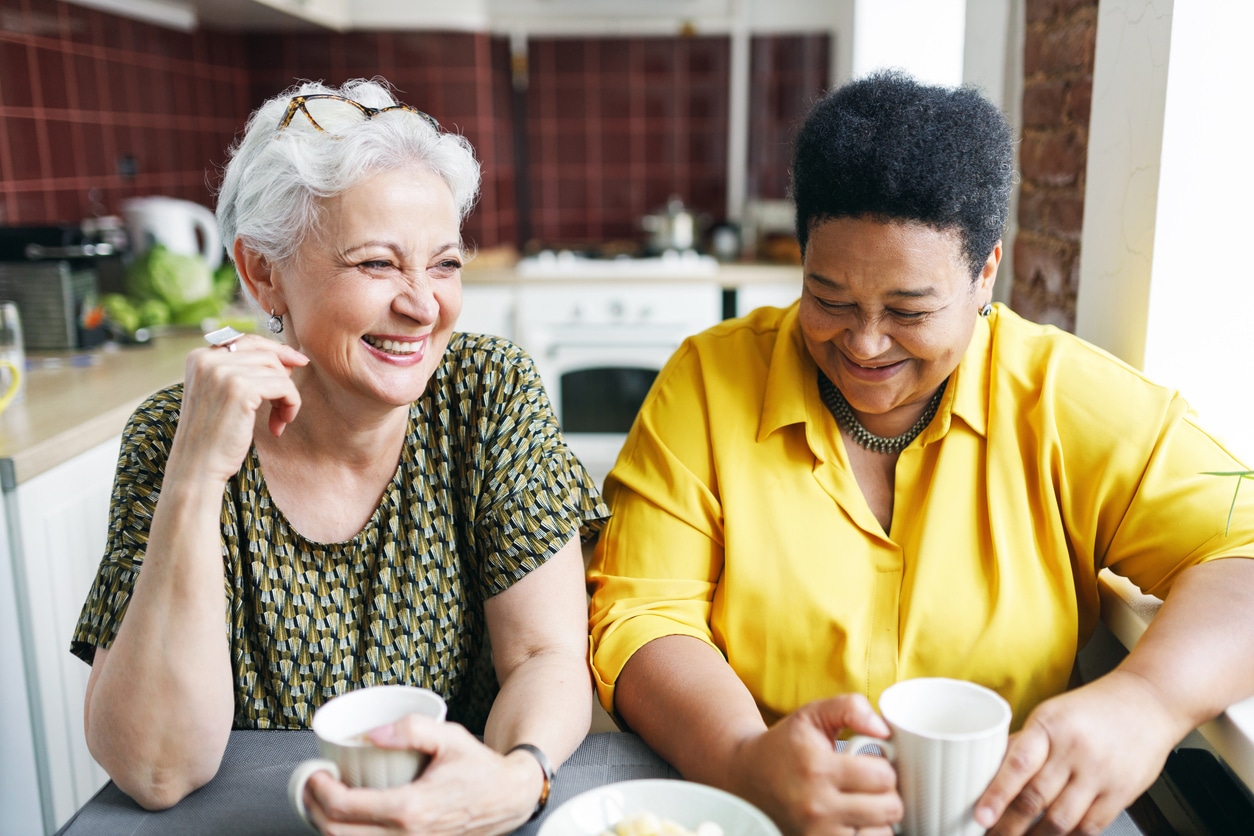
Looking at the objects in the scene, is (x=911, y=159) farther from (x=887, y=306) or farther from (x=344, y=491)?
(x=344, y=491)

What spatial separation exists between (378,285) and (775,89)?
3386 millimetres

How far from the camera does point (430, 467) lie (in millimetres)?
1168

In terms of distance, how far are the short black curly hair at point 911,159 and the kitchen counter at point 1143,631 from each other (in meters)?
0.40

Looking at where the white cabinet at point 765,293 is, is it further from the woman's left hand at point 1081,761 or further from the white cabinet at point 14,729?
the woman's left hand at point 1081,761

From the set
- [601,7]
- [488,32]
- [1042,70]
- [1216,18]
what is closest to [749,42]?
[601,7]

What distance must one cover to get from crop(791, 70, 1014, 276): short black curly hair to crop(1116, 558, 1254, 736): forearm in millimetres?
381

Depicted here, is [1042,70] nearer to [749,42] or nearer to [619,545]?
[619,545]

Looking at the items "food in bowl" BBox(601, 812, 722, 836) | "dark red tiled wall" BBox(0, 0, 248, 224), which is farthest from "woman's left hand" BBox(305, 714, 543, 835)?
"dark red tiled wall" BBox(0, 0, 248, 224)

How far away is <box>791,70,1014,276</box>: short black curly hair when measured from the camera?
0.99 meters

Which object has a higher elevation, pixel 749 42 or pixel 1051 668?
pixel 749 42

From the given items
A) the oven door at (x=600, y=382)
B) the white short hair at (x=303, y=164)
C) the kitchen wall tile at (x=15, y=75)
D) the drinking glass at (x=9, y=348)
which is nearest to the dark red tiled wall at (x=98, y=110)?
the kitchen wall tile at (x=15, y=75)

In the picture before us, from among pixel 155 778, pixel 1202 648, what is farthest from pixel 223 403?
pixel 1202 648

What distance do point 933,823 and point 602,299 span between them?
2.99 meters

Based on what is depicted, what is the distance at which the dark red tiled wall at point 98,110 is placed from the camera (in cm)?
252
